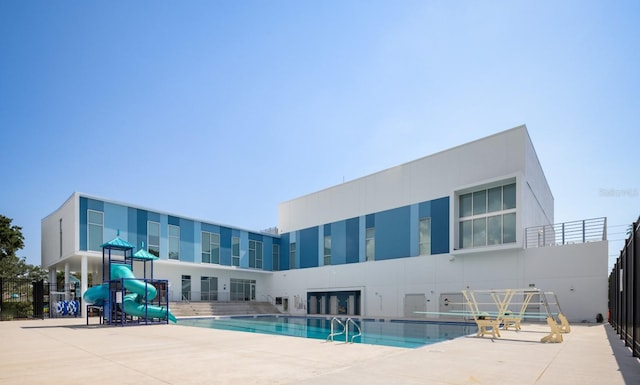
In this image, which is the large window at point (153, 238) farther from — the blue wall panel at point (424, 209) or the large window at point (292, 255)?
the blue wall panel at point (424, 209)

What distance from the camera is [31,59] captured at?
16984 mm

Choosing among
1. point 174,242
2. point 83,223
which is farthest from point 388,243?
point 83,223

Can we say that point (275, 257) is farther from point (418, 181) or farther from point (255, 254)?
point (418, 181)

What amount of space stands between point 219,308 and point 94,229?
11656mm

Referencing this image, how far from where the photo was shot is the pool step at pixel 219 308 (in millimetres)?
31328

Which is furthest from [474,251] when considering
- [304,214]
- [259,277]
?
[259,277]

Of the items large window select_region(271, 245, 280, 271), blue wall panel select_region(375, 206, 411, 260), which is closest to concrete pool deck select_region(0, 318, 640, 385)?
blue wall panel select_region(375, 206, 411, 260)

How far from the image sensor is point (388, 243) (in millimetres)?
30797

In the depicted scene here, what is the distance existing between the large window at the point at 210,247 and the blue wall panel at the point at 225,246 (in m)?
0.40

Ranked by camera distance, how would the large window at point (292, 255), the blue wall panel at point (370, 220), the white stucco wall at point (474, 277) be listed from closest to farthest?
1. the white stucco wall at point (474, 277)
2. the blue wall panel at point (370, 220)
3. the large window at point (292, 255)

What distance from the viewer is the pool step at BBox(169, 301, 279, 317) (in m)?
31.3

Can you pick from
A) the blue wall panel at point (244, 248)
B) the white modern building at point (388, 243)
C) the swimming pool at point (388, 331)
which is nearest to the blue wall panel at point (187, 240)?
the white modern building at point (388, 243)

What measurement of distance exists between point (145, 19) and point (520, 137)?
20575 millimetres

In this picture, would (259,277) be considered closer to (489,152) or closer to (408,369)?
(489,152)
